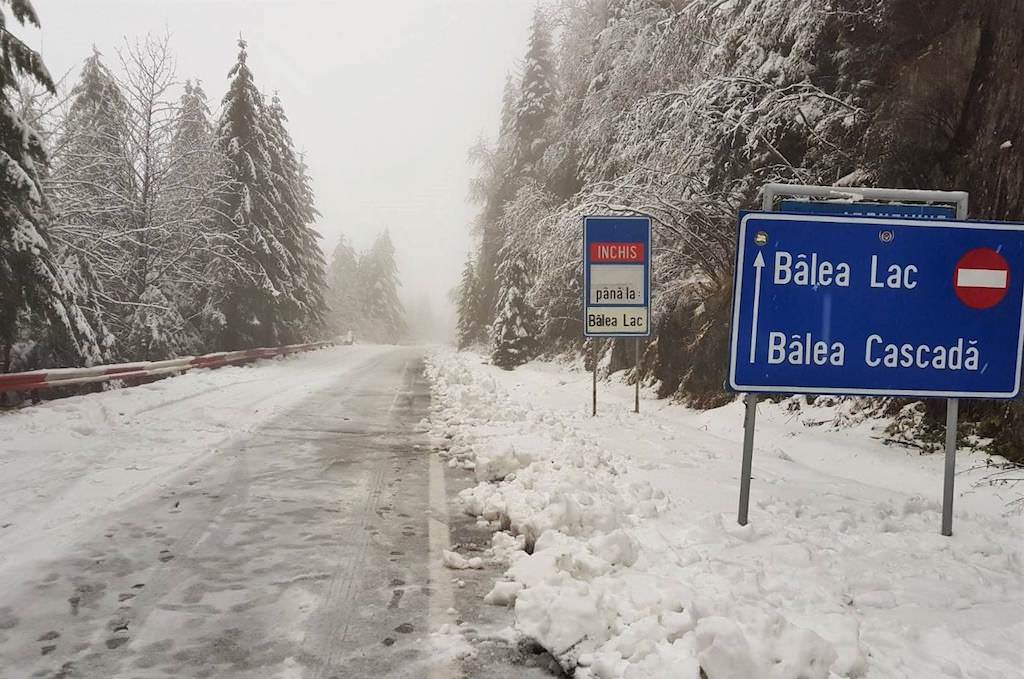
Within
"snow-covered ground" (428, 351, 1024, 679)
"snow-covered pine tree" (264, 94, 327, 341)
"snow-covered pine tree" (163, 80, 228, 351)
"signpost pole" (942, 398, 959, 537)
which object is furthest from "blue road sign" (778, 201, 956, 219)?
"snow-covered pine tree" (264, 94, 327, 341)

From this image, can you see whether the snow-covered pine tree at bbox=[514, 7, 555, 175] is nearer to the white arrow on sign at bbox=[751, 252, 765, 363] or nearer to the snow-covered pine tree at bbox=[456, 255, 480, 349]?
the snow-covered pine tree at bbox=[456, 255, 480, 349]

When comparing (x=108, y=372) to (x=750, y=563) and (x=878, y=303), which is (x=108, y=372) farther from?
(x=878, y=303)

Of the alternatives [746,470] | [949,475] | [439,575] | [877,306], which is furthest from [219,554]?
[949,475]

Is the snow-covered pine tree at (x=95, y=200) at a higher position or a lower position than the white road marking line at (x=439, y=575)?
higher

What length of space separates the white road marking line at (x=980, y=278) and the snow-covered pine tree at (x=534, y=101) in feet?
77.7

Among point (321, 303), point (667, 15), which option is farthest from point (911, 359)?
point (321, 303)

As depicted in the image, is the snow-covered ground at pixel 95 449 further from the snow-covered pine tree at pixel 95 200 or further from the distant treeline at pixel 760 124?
the distant treeline at pixel 760 124

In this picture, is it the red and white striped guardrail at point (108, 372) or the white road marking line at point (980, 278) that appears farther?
the red and white striped guardrail at point (108, 372)

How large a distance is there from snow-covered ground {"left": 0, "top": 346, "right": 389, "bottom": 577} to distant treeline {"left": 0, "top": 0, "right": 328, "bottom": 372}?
2972 millimetres

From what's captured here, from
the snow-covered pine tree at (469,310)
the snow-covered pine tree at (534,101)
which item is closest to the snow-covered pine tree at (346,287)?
the snow-covered pine tree at (469,310)

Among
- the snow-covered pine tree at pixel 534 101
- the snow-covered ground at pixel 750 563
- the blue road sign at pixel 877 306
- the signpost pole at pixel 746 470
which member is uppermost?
the snow-covered pine tree at pixel 534 101

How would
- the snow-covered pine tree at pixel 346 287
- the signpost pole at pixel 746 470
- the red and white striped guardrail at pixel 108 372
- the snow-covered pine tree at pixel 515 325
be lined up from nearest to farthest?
the signpost pole at pixel 746 470 → the red and white striped guardrail at pixel 108 372 → the snow-covered pine tree at pixel 515 325 → the snow-covered pine tree at pixel 346 287

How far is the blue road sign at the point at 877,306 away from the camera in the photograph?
405 cm

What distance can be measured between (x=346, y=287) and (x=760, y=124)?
216 ft
